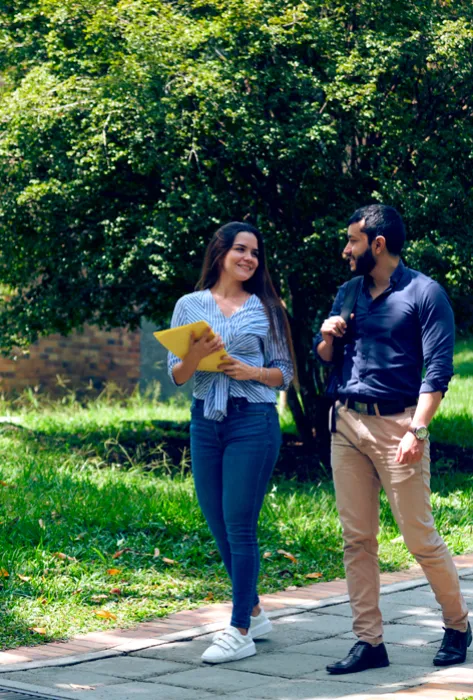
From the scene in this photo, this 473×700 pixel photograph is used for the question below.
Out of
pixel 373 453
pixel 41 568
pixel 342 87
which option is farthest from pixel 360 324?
pixel 342 87

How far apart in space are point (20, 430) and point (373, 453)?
8.28 m

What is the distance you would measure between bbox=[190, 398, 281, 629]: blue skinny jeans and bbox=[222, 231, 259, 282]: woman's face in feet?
1.99

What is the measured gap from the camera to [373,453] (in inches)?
187

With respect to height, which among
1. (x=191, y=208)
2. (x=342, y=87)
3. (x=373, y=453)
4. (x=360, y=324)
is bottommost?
(x=373, y=453)

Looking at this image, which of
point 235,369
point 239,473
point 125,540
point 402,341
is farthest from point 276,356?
point 125,540

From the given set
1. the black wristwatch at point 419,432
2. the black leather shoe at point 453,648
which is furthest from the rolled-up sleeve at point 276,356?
the black leather shoe at point 453,648

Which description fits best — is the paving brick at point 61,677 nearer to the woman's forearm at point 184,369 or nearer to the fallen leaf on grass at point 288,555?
the woman's forearm at point 184,369

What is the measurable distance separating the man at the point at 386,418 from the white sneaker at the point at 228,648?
46 cm

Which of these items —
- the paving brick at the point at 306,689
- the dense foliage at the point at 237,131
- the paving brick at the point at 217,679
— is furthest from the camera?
the dense foliage at the point at 237,131

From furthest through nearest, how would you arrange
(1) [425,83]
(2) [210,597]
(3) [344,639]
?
1. (1) [425,83]
2. (2) [210,597]
3. (3) [344,639]

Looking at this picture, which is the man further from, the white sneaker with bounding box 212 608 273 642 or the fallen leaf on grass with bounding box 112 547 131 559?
the fallen leaf on grass with bounding box 112 547 131 559

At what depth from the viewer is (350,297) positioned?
4.91 m

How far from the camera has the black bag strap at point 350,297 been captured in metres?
4.86

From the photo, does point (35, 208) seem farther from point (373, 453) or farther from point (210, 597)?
point (373, 453)
